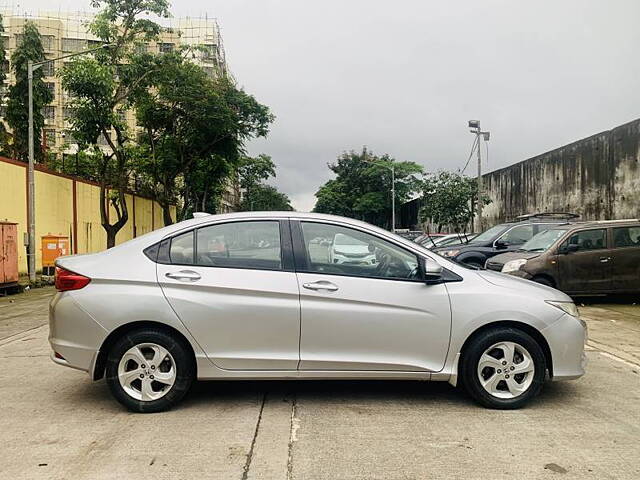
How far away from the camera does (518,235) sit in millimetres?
13758

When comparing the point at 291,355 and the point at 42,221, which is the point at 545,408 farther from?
the point at 42,221

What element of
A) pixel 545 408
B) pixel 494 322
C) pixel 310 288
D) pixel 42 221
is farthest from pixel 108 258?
pixel 42 221

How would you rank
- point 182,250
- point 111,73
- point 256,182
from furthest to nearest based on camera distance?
point 256,182
point 111,73
point 182,250

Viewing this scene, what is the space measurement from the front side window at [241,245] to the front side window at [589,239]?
26.1 ft

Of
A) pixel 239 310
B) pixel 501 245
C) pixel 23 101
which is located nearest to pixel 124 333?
pixel 239 310

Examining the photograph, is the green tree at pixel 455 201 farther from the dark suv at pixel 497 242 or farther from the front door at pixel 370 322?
the front door at pixel 370 322

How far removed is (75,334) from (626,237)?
1026cm

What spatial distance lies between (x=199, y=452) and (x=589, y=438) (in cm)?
282

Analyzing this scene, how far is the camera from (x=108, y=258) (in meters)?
4.67

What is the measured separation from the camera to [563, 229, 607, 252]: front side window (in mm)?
10750

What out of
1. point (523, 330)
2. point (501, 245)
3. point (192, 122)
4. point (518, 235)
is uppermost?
point (192, 122)

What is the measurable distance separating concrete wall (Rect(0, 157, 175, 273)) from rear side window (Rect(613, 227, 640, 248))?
17.6m

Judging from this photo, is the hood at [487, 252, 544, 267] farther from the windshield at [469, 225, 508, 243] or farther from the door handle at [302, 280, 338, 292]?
the door handle at [302, 280, 338, 292]

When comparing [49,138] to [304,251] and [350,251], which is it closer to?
[304,251]
